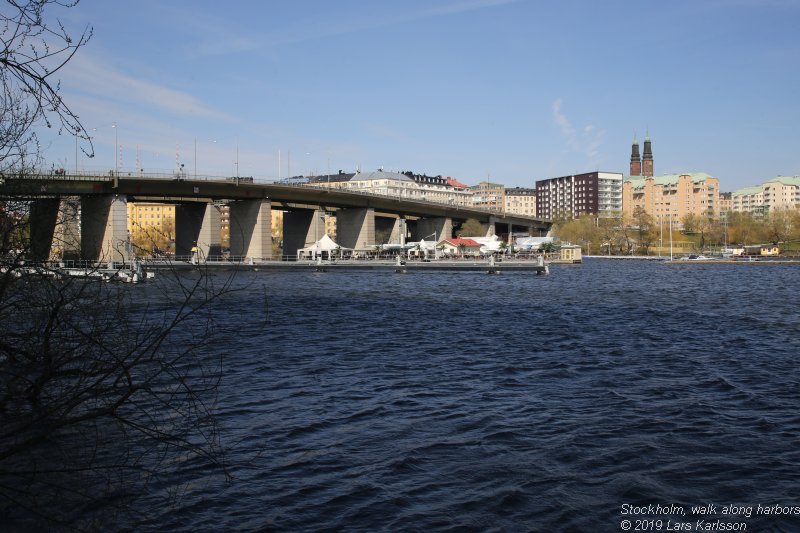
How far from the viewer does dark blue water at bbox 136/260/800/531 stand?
36.8 ft

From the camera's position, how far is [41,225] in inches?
428

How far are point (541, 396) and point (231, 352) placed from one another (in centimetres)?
1191

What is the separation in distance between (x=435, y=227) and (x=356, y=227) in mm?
29152

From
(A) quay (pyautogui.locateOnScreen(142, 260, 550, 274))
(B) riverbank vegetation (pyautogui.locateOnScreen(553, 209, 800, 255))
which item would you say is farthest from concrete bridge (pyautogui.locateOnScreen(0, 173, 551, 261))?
(B) riverbank vegetation (pyautogui.locateOnScreen(553, 209, 800, 255))

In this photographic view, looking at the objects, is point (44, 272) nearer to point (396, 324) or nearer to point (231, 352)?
point (231, 352)

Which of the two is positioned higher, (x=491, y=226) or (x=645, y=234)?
(x=491, y=226)

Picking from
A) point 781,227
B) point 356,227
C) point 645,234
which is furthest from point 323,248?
point 781,227

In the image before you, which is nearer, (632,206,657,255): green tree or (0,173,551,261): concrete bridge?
(0,173,551,261): concrete bridge

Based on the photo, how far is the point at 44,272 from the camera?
35.3ft

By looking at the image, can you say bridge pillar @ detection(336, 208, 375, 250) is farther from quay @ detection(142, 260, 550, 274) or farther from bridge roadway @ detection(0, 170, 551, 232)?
quay @ detection(142, 260, 550, 274)

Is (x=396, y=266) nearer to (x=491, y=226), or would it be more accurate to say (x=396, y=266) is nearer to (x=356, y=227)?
(x=356, y=227)

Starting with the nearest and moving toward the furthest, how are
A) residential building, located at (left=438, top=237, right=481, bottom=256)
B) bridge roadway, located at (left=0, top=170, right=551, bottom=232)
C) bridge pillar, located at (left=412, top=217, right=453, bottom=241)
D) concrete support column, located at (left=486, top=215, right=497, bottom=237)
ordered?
bridge roadway, located at (left=0, top=170, right=551, bottom=232)
residential building, located at (left=438, top=237, right=481, bottom=256)
bridge pillar, located at (left=412, top=217, right=453, bottom=241)
concrete support column, located at (left=486, top=215, right=497, bottom=237)

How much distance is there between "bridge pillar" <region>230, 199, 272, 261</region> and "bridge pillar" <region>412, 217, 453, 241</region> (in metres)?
46.7

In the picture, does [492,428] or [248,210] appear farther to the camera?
[248,210]
